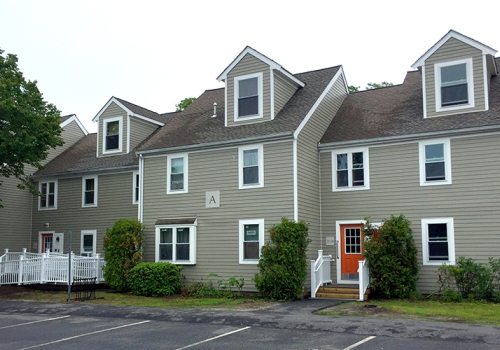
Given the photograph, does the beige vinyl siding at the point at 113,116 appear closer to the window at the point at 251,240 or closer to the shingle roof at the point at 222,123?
the shingle roof at the point at 222,123

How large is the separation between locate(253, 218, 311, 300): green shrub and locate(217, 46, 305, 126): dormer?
4546mm

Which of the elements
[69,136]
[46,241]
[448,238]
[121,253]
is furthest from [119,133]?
[448,238]

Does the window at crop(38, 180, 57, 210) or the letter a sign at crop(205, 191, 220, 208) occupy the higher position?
the window at crop(38, 180, 57, 210)

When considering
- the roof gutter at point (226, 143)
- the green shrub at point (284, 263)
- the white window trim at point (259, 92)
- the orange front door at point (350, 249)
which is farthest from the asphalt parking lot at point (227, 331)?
the white window trim at point (259, 92)

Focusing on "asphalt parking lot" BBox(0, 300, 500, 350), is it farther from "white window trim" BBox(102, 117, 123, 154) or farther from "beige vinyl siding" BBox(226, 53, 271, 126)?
"white window trim" BBox(102, 117, 123, 154)

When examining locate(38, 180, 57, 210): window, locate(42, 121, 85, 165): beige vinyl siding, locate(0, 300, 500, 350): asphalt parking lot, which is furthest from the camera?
locate(42, 121, 85, 165): beige vinyl siding

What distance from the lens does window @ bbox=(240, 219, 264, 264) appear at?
18.7 metres

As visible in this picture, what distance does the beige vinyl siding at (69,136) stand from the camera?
28456mm

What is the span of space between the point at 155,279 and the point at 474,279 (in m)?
10.4

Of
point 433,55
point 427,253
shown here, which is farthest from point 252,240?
point 433,55

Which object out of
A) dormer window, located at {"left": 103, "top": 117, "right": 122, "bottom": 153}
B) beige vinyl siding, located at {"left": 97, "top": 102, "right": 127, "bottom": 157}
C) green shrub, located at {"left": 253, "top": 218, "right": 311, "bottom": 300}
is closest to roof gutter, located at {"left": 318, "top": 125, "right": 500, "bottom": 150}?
green shrub, located at {"left": 253, "top": 218, "right": 311, "bottom": 300}

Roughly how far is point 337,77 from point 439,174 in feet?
21.5

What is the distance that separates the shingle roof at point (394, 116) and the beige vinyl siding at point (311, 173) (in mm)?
537

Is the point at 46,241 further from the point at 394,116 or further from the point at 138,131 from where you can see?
the point at 394,116
